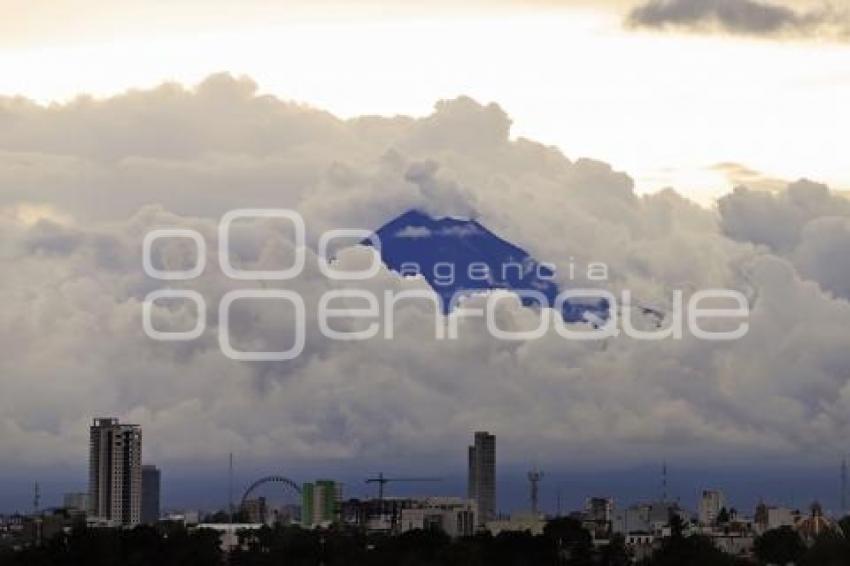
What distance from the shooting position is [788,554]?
172 metres

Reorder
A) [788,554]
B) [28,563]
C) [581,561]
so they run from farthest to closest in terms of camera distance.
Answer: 1. [788,554]
2. [581,561]
3. [28,563]

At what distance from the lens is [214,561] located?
5655 inches

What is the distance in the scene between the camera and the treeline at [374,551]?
134 meters

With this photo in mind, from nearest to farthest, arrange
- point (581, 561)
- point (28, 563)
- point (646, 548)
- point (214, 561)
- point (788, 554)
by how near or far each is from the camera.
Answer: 1. point (28, 563)
2. point (214, 561)
3. point (581, 561)
4. point (788, 554)
5. point (646, 548)

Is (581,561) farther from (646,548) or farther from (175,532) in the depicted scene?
(646,548)

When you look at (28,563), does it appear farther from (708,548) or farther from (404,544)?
(708,548)

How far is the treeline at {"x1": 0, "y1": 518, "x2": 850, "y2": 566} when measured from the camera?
134375 mm

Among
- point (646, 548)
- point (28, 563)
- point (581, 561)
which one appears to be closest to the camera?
point (28, 563)

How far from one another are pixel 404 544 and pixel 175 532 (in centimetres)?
1628

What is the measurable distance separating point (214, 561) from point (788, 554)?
4667 centimetres

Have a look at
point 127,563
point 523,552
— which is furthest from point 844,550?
point 127,563

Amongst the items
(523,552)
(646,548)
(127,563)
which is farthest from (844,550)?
(646,548)

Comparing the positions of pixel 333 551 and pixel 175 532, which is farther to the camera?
pixel 175 532

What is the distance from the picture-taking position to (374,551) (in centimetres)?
14625
